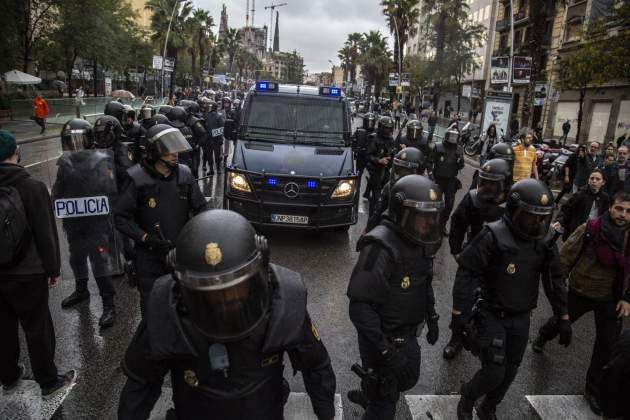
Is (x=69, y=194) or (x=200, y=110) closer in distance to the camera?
(x=69, y=194)

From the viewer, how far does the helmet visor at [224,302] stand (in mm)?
1649

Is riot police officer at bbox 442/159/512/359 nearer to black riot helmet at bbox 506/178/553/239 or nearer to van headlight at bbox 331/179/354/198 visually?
black riot helmet at bbox 506/178/553/239

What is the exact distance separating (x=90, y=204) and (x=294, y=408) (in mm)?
2832

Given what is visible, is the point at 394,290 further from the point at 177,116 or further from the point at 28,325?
the point at 177,116

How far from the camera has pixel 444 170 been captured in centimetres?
809

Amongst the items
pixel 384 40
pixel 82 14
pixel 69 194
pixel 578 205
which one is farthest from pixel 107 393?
pixel 384 40

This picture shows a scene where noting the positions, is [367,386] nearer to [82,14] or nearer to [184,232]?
Result: [184,232]

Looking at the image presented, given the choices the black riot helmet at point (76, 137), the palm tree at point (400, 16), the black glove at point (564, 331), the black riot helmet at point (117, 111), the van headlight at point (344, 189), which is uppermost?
the palm tree at point (400, 16)

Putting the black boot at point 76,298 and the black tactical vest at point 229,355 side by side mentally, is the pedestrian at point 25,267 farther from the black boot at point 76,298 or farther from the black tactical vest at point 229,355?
the black tactical vest at point 229,355

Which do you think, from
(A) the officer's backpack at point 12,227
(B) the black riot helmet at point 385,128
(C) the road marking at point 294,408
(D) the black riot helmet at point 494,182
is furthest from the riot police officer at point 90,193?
(B) the black riot helmet at point 385,128

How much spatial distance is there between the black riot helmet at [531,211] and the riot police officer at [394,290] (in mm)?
736

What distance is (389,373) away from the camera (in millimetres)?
2814

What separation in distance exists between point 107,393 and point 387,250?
8.28 feet

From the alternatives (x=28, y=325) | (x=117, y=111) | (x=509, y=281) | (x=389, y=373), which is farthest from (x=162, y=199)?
(x=117, y=111)
